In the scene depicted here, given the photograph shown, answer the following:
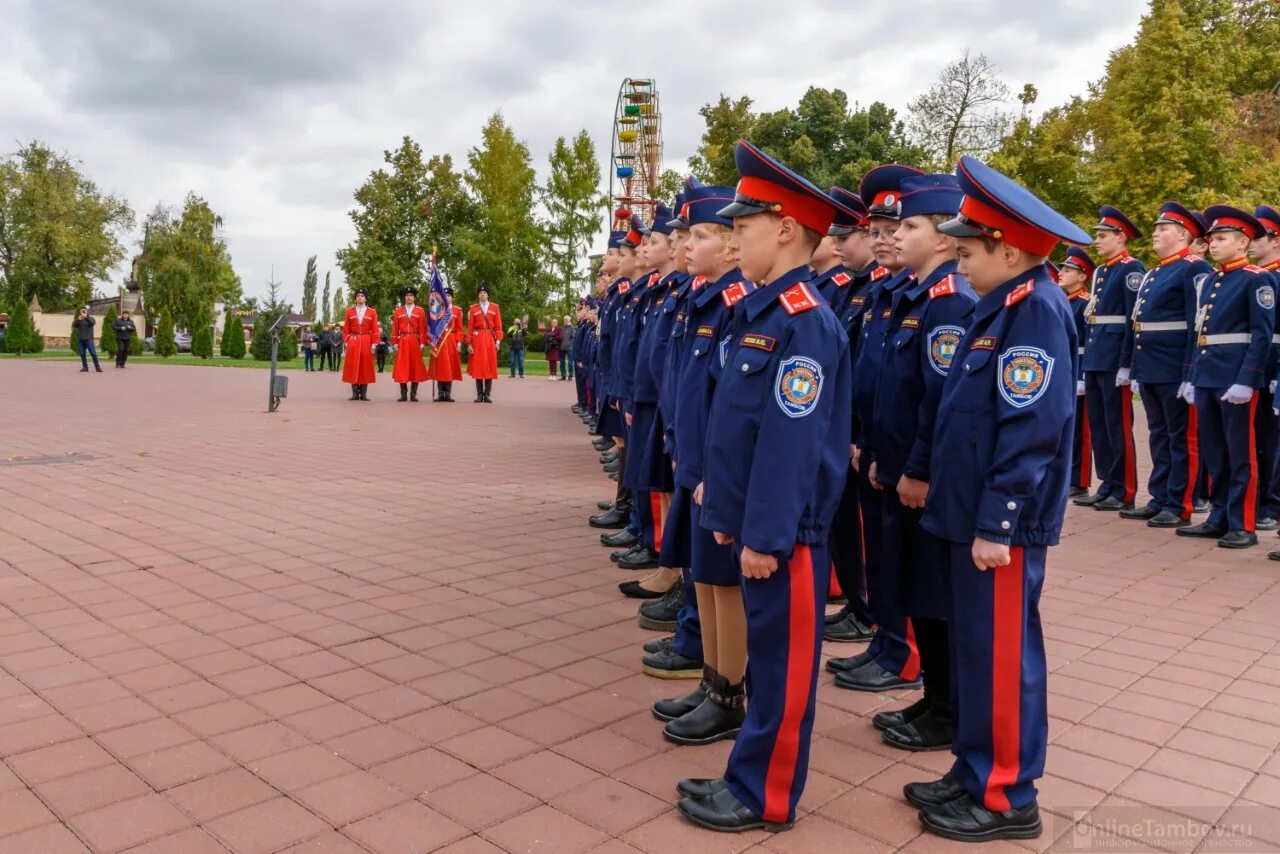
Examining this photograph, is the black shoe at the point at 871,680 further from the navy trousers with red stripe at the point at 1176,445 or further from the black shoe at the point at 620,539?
the navy trousers with red stripe at the point at 1176,445

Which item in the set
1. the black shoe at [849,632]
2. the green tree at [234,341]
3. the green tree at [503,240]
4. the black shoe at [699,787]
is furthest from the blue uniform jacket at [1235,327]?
the green tree at [234,341]

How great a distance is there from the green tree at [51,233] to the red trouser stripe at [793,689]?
225ft

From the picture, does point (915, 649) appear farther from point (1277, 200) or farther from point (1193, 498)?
point (1277, 200)

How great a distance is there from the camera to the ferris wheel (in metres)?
32.8

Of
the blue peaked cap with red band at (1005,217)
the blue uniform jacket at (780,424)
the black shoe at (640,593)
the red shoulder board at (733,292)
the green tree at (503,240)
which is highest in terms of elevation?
the green tree at (503,240)

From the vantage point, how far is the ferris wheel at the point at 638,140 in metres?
32.8

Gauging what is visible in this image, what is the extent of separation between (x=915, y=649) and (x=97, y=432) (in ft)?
38.9

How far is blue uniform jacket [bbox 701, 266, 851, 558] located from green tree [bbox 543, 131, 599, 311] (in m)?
43.1

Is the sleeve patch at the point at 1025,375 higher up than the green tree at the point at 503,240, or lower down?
lower down

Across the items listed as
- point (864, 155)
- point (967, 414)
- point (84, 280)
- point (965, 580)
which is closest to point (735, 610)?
point (965, 580)

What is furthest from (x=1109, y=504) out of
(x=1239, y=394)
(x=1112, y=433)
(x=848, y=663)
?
(x=848, y=663)

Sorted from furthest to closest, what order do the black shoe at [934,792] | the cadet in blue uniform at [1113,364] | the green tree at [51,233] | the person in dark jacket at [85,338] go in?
the green tree at [51,233] < the person in dark jacket at [85,338] < the cadet in blue uniform at [1113,364] < the black shoe at [934,792]

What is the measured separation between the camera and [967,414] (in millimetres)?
3133

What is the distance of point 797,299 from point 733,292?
2.68 feet
